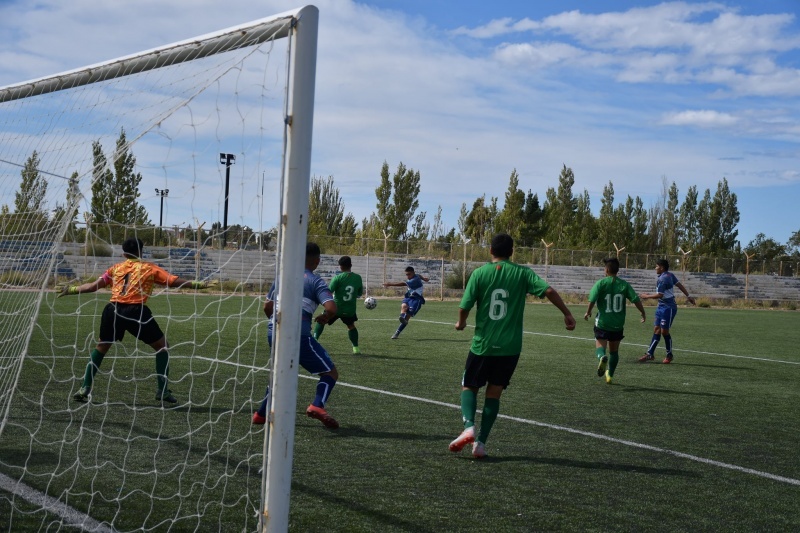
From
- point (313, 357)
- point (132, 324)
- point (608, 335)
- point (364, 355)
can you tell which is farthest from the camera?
point (364, 355)

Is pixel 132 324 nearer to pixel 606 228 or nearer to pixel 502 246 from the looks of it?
pixel 502 246

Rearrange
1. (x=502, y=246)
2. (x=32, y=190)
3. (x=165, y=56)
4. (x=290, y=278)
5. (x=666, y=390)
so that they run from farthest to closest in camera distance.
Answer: (x=666, y=390) → (x=32, y=190) → (x=502, y=246) → (x=165, y=56) → (x=290, y=278)

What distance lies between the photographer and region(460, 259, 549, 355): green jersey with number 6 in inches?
257

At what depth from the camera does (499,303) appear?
258 inches

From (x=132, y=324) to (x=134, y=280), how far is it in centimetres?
54

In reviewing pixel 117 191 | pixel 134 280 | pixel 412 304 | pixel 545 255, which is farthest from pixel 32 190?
pixel 545 255

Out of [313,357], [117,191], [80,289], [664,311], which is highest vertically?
[117,191]

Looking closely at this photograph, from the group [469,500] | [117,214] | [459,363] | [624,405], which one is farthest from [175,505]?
[459,363]

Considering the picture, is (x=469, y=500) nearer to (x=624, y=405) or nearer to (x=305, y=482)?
(x=305, y=482)

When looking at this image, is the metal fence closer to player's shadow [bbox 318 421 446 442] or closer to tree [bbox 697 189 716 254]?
tree [bbox 697 189 716 254]

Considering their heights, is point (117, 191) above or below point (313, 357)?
above

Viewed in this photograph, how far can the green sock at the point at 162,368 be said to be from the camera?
7930mm

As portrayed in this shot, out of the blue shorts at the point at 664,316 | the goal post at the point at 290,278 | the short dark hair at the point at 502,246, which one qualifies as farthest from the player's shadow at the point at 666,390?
the goal post at the point at 290,278

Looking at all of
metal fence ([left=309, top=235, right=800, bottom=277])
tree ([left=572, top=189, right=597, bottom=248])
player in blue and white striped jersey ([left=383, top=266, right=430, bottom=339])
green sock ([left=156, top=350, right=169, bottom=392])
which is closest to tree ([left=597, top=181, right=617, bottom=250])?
tree ([left=572, top=189, right=597, bottom=248])
